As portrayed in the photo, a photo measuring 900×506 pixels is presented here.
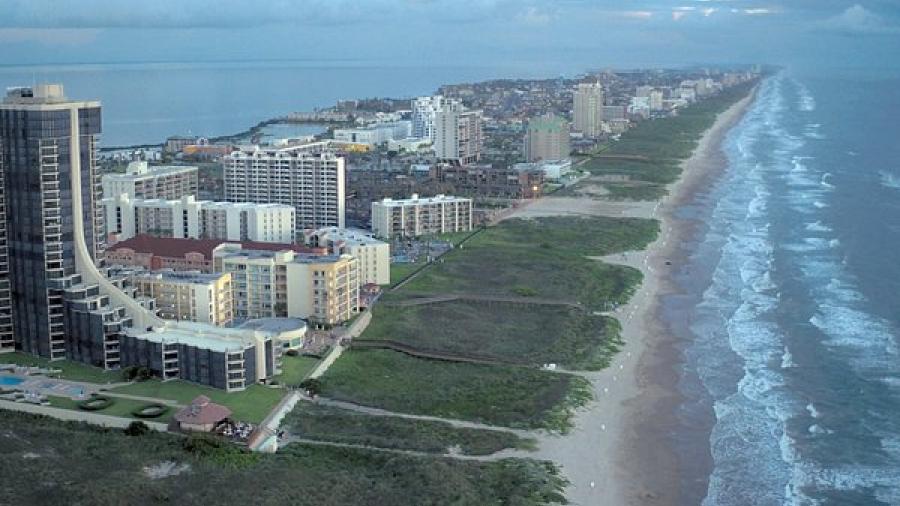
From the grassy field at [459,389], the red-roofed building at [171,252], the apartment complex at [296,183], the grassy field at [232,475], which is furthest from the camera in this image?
the apartment complex at [296,183]

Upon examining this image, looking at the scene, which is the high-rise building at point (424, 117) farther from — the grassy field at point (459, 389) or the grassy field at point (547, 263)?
the grassy field at point (459, 389)

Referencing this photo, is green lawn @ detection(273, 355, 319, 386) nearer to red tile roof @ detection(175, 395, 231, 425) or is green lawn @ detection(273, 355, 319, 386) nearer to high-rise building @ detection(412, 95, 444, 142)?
red tile roof @ detection(175, 395, 231, 425)

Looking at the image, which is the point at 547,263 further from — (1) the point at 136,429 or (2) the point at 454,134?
(2) the point at 454,134

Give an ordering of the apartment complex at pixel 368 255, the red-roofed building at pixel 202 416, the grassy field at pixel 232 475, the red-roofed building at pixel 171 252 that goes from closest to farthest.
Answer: the grassy field at pixel 232 475, the red-roofed building at pixel 202 416, the red-roofed building at pixel 171 252, the apartment complex at pixel 368 255

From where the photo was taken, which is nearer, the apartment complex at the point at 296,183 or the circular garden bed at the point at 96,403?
the circular garden bed at the point at 96,403

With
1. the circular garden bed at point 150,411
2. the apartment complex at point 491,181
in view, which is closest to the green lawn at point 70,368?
the circular garden bed at point 150,411

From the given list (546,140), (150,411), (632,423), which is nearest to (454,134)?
(546,140)

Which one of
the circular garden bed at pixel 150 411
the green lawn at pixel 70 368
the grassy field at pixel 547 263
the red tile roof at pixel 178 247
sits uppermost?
the red tile roof at pixel 178 247
